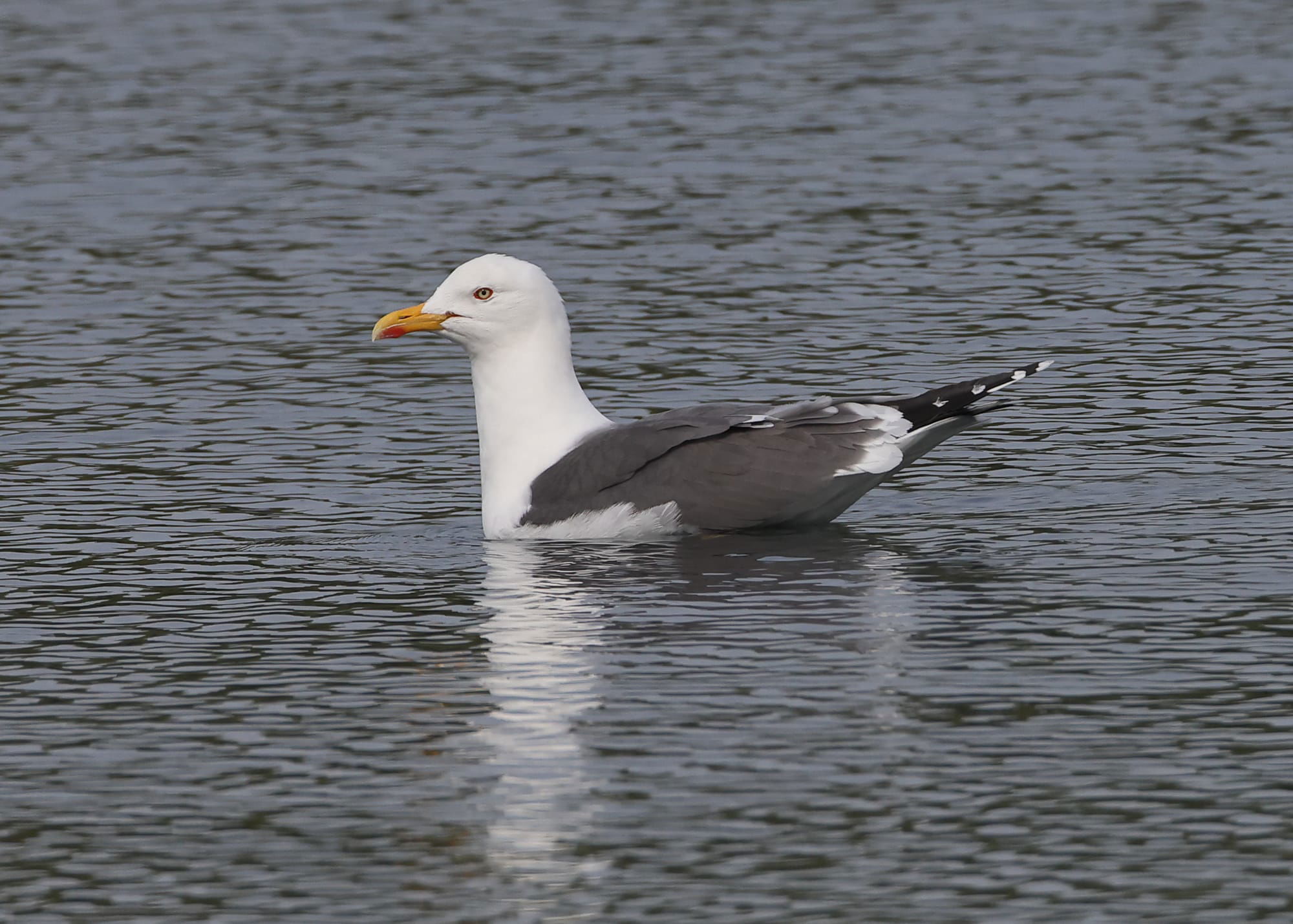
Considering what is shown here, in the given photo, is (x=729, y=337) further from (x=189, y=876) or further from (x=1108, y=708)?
(x=189, y=876)

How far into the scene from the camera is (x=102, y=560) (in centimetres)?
1424

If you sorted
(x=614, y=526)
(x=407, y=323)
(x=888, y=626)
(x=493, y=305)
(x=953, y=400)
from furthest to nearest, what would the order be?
(x=407, y=323)
(x=493, y=305)
(x=614, y=526)
(x=953, y=400)
(x=888, y=626)

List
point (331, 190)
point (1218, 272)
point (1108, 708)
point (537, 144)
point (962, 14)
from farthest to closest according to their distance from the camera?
point (962, 14)
point (537, 144)
point (331, 190)
point (1218, 272)
point (1108, 708)

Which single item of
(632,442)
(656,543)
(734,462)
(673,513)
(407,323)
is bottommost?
(656,543)

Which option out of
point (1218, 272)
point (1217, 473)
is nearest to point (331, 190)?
point (1218, 272)

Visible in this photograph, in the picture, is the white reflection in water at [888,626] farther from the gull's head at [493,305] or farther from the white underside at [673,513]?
the gull's head at [493,305]

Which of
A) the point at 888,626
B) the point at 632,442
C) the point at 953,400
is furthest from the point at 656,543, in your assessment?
the point at 888,626

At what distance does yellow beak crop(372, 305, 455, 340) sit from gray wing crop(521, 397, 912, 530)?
129cm

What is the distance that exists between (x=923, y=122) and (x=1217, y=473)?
14.6m

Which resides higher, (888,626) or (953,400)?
(953,400)

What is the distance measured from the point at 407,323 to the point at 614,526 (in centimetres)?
185

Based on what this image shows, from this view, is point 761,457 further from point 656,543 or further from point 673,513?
point 656,543

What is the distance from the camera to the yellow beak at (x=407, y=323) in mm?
15031

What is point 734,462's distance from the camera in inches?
567
